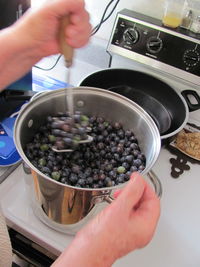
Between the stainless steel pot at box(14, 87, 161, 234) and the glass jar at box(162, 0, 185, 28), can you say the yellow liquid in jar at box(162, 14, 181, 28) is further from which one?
the stainless steel pot at box(14, 87, 161, 234)

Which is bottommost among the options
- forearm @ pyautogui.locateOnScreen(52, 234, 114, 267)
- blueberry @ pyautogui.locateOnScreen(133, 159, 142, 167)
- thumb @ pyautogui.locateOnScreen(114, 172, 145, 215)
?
blueberry @ pyautogui.locateOnScreen(133, 159, 142, 167)

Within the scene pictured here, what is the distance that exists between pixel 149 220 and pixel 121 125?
317 millimetres

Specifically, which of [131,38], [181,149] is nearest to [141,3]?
[131,38]

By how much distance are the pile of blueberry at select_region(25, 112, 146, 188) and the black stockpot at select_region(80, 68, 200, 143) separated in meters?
0.17

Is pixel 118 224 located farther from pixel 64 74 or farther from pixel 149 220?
pixel 64 74

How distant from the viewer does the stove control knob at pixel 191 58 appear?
0.80 metres

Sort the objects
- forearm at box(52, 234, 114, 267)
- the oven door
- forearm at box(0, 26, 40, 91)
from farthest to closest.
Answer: the oven door → forearm at box(0, 26, 40, 91) → forearm at box(52, 234, 114, 267)

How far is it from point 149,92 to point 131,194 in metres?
0.49

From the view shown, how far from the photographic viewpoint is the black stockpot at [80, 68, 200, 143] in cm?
85

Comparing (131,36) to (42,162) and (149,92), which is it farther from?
(42,162)

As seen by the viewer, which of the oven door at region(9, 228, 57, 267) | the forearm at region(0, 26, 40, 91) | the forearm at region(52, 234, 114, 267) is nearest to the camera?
the forearm at region(52, 234, 114, 267)

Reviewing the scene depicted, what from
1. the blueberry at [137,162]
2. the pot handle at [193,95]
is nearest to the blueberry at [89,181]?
the blueberry at [137,162]

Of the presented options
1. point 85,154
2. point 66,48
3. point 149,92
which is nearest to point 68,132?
point 85,154

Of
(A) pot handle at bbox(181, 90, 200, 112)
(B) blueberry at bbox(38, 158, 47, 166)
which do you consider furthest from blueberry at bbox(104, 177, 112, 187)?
(A) pot handle at bbox(181, 90, 200, 112)
